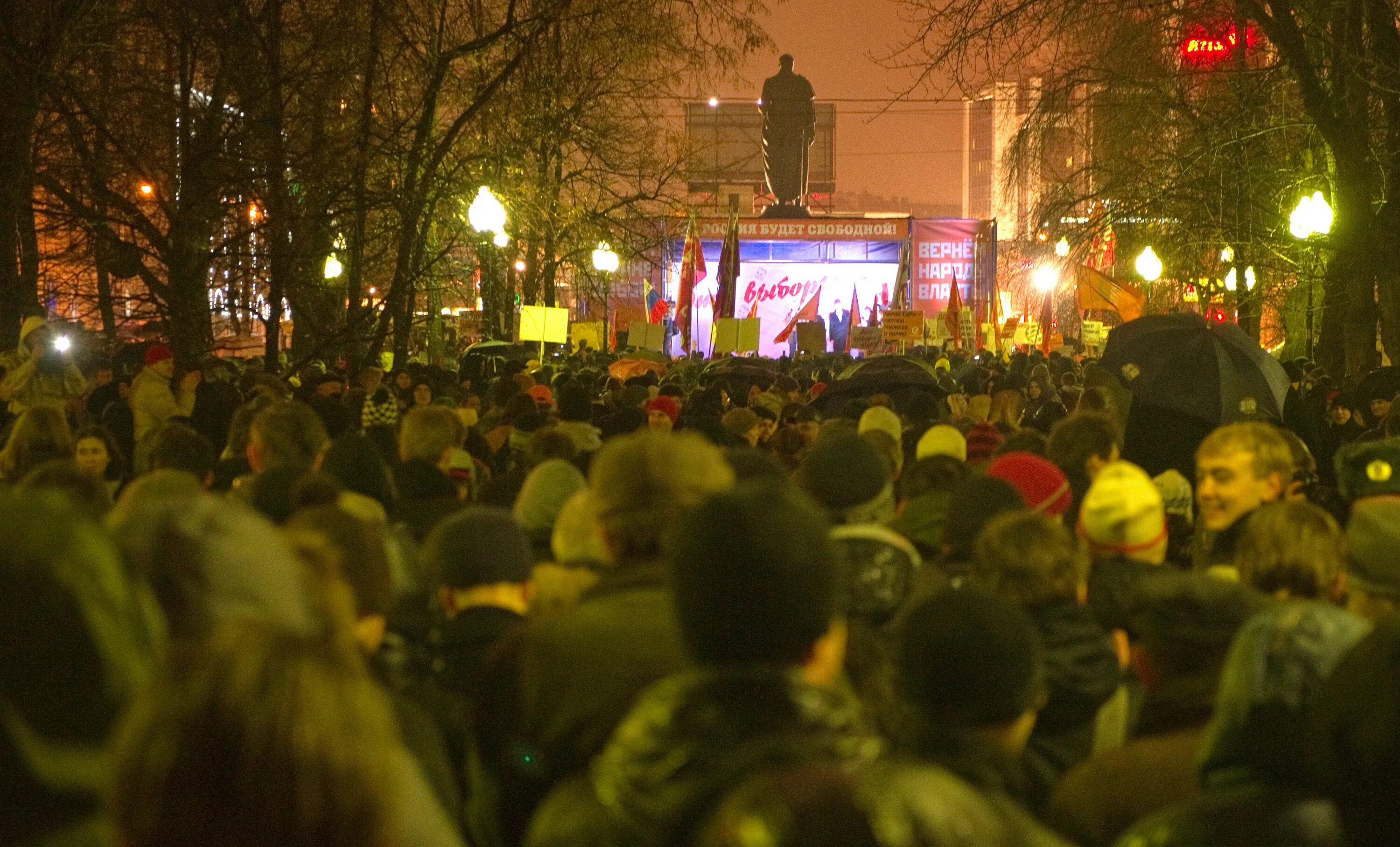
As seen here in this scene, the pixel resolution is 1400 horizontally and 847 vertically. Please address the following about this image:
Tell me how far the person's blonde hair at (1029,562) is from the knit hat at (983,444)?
420cm

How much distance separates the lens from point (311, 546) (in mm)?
3000

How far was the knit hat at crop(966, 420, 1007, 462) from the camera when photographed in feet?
26.7

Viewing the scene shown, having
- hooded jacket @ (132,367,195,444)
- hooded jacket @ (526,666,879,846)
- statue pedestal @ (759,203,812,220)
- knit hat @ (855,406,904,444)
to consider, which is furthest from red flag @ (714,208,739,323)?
statue pedestal @ (759,203,812,220)

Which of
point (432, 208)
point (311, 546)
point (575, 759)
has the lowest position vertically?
point (575, 759)

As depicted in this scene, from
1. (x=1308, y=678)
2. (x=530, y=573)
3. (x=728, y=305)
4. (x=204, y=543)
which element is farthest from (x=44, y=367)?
(x=728, y=305)

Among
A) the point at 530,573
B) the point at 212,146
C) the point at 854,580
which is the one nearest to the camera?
the point at 530,573

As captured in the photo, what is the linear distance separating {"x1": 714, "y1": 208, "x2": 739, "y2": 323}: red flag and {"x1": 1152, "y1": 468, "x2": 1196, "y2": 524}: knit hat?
57.5 ft

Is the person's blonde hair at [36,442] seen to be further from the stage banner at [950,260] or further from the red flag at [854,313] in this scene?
the stage banner at [950,260]

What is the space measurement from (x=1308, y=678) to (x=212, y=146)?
36.2ft

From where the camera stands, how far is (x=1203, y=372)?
914 cm

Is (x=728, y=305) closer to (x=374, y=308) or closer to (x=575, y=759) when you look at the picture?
(x=374, y=308)

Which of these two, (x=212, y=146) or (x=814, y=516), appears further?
(x=212, y=146)

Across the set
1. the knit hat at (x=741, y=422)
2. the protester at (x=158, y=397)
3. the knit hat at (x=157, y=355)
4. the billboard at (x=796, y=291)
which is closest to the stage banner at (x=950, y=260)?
the billboard at (x=796, y=291)

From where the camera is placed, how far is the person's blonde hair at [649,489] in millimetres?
3350
